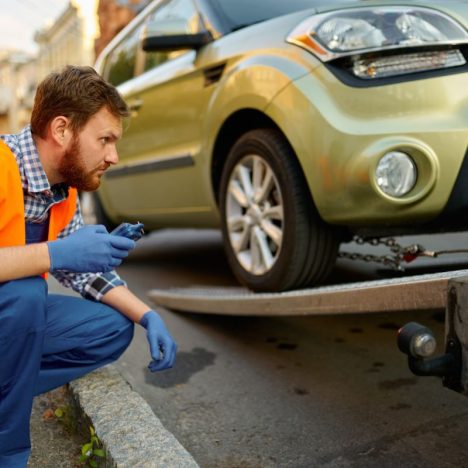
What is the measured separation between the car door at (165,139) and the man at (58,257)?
3.88ft

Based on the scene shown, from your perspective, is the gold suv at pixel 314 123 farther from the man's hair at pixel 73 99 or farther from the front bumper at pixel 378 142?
the man's hair at pixel 73 99

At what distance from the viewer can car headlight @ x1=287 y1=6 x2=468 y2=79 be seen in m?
1.98

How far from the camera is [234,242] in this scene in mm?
2691

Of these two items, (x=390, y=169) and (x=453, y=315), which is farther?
(x=390, y=169)

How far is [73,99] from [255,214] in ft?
3.57

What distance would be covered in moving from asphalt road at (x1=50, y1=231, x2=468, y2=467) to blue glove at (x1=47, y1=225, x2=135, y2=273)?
676 mm

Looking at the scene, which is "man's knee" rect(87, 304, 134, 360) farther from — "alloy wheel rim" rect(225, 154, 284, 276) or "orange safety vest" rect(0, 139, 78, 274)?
"alloy wheel rim" rect(225, 154, 284, 276)

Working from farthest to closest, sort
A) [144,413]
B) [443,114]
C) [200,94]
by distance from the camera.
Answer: [200,94] < [443,114] < [144,413]

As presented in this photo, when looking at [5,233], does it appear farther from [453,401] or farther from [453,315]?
[453,401]

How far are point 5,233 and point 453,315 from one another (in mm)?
1107

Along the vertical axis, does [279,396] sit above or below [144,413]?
below

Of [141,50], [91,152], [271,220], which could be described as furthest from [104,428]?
[141,50]

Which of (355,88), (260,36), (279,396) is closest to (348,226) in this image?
(355,88)

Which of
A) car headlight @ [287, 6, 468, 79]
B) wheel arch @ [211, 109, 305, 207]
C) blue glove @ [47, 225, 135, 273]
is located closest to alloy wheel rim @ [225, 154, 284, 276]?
wheel arch @ [211, 109, 305, 207]
